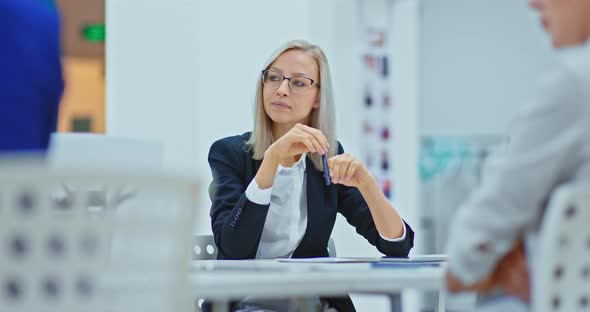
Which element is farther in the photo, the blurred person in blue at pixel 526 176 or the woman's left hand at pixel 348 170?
the woman's left hand at pixel 348 170

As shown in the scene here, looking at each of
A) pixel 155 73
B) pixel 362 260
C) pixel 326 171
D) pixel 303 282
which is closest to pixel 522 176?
pixel 303 282

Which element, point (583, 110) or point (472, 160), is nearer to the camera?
point (583, 110)

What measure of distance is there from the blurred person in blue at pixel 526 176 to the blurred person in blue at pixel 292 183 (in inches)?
35.3

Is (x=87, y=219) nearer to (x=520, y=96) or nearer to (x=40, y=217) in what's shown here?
(x=40, y=217)

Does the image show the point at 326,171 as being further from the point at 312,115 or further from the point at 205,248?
the point at 205,248

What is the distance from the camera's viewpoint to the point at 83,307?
1.06m

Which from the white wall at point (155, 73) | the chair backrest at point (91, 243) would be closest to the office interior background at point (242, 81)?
the white wall at point (155, 73)

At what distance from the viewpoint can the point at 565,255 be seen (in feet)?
4.36

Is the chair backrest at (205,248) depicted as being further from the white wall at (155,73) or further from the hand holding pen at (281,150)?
the white wall at (155,73)

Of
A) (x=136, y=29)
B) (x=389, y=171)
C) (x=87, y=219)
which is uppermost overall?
(x=136, y=29)

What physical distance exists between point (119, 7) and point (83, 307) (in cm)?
428

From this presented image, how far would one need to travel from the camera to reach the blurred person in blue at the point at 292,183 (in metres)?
2.33

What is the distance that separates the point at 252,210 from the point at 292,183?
0.70 feet

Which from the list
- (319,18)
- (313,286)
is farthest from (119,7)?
(313,286)
